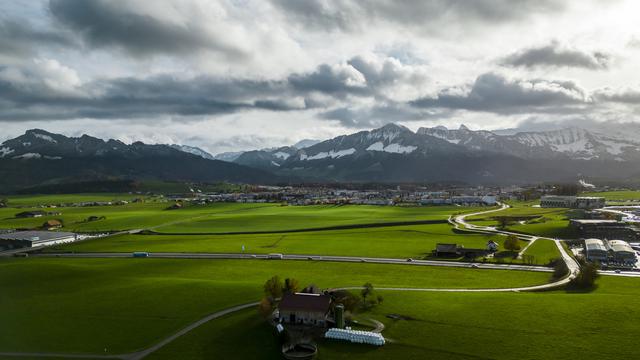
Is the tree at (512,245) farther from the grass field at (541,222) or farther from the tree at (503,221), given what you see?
the tree at (503,221)

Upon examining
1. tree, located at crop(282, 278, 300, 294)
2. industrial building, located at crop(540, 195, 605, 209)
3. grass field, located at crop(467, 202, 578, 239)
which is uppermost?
industrial building, located at crop(540, 195, 605, 209)

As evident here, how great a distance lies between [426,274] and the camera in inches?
2923

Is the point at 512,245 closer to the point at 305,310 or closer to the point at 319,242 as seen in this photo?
the point at 319,242

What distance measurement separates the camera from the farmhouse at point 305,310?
51.6 metres

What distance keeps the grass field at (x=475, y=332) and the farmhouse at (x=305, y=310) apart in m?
2.39

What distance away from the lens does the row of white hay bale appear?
46938 millimetres

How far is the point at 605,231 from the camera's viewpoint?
105938 millimetres

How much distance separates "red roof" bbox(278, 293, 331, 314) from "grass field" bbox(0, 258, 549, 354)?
8.21 m

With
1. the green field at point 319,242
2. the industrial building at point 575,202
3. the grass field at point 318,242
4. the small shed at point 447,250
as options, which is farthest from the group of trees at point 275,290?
the industrial building at point 575,202

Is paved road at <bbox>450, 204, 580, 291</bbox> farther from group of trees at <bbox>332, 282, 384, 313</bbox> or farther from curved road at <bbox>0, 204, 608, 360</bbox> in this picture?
group of trees at <bbox>332, 282, 384, 313</bbox>

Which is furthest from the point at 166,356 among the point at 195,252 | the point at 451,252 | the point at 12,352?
the point at 451,252

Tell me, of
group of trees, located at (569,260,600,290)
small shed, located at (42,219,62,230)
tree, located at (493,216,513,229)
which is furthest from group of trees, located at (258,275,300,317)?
small shed, located at (42,219,62,230)

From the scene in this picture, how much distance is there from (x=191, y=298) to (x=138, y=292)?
→ 8279 mm

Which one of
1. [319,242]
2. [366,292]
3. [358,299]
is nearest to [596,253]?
[366,292]
